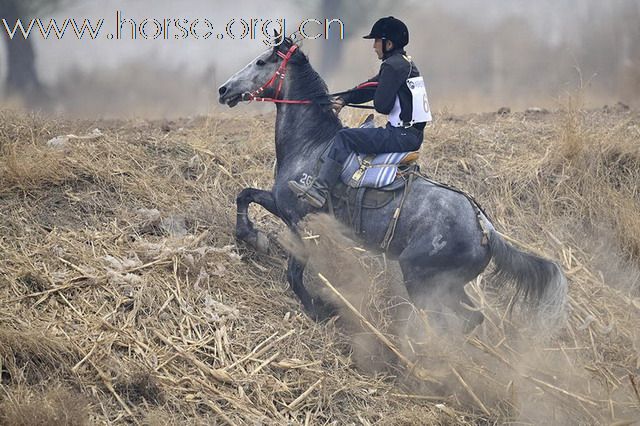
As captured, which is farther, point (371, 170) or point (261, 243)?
point (261, 243)

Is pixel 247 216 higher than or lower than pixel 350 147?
lower

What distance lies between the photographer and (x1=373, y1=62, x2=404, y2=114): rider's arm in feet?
23.7

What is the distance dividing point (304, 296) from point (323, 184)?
1.02 m

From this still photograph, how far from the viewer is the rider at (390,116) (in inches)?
286

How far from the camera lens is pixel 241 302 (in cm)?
755

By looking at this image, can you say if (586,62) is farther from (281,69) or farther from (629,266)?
(281,69)

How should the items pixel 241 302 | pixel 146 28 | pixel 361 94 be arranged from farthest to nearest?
pixel 146 28
pixel 361 94
pixel 241 302

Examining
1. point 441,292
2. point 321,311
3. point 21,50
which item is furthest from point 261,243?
point 21,50

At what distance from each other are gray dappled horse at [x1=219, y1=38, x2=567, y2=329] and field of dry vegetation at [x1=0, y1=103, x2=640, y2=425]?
0.88 feet

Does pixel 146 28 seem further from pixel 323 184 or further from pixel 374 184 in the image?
pixel 374 184

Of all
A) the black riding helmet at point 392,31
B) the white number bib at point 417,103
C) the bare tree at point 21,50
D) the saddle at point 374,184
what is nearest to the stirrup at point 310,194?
the saddle at point 374,184

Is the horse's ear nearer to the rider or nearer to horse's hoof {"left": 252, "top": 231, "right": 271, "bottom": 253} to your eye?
the rider

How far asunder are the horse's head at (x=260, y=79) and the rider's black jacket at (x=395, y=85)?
0.97 m

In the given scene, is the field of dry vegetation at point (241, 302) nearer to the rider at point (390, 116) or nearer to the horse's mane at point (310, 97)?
the rider at point (390, 116)
